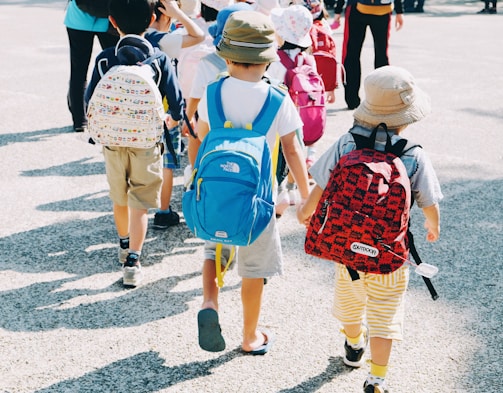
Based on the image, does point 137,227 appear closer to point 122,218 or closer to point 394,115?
point 122,218

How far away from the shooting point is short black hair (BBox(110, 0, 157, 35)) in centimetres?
397

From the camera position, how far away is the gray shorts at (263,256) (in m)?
3.34

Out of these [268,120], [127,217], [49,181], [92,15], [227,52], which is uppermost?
[227,52]

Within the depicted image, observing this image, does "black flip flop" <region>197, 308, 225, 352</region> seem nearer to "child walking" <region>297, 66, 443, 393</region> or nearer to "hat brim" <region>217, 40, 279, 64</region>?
"child walking" <region>297, 66, 443, 393</region>

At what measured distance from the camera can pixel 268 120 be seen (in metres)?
3.22

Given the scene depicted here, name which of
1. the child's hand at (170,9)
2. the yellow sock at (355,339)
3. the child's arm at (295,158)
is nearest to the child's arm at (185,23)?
the child's hand at (170,9)

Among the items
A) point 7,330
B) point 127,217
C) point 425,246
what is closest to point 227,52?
point 127,217

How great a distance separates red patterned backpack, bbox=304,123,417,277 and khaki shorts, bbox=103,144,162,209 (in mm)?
1397

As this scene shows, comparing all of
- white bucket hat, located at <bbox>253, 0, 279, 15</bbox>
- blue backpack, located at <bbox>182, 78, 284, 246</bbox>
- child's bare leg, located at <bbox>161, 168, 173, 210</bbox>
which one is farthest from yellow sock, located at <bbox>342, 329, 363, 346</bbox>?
white bucket hat, located at <bbox>253, 0, 279, 15</bbox>

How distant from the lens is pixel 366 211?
283cm

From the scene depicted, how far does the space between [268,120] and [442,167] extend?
345 cm

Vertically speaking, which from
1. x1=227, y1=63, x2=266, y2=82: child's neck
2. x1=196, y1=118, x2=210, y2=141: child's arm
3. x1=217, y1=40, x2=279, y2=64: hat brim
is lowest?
x1=196, y1=118, x2=210, y2=141: child's arm

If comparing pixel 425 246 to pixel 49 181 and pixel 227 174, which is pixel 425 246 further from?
pixel 49 181

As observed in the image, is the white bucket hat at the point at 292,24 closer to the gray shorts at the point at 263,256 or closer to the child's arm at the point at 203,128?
the child's arm at the point at 203,128
